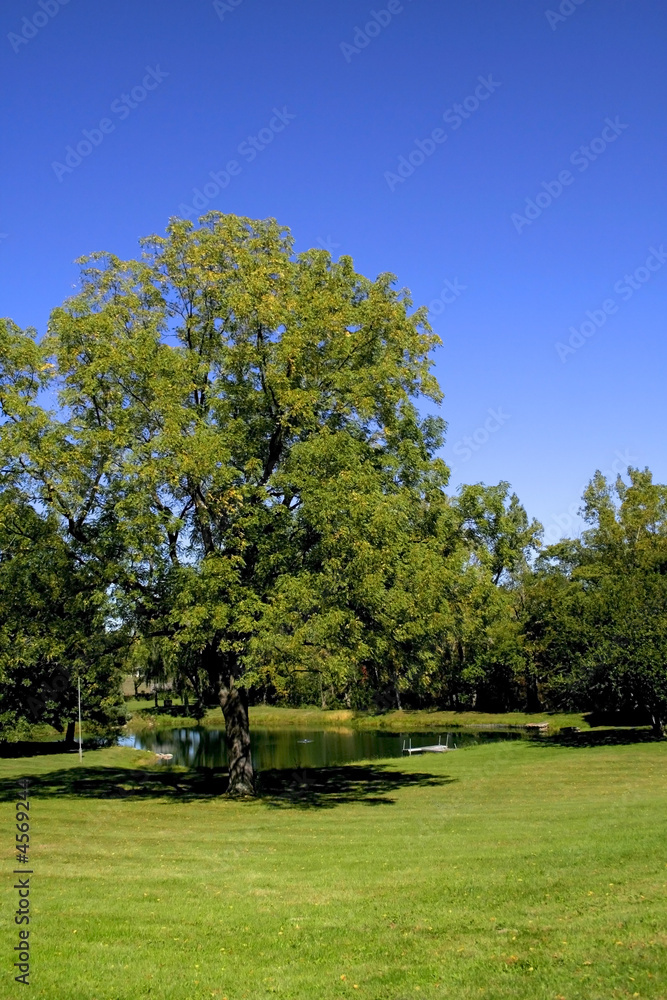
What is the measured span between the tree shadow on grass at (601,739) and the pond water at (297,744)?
4.78m

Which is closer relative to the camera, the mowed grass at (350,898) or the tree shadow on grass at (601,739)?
the mowed grass at (350,898)

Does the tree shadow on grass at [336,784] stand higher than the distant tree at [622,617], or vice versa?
the distant tree at [622,617]

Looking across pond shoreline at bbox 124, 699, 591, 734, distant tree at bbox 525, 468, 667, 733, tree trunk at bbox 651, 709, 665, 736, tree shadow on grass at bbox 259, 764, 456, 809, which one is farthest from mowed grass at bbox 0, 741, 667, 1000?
pond shoreline at bbox 124, 699, 591, 734

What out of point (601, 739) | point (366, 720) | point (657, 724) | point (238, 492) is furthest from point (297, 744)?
point (238, 492)

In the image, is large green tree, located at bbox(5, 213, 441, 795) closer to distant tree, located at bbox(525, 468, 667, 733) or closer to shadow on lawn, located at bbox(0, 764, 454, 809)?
shadow on lawn, located at bbox(0, 764, 454, 809)

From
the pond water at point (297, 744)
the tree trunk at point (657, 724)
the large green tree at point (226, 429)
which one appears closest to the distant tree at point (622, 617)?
the tree trunk at point (657, 724)

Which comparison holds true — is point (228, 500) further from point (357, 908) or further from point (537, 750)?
point (537, 750)

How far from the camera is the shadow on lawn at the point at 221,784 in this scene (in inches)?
950

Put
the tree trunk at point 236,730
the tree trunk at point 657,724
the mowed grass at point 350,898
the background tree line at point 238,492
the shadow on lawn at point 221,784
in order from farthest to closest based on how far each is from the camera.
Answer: the tree trunk at point 657,724, the tree trunk at point 236,730, the shadow on lawn at point 221,784, the background tree line at point 238,492, the mowed grass at point 350,898

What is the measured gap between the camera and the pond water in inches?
1595

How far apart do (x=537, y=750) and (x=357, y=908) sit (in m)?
26.8

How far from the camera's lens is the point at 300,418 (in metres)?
23.1

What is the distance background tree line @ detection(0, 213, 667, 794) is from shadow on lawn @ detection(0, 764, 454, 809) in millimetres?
1880

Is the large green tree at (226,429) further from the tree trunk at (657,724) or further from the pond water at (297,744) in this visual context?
the tree trunk at (657,724)
